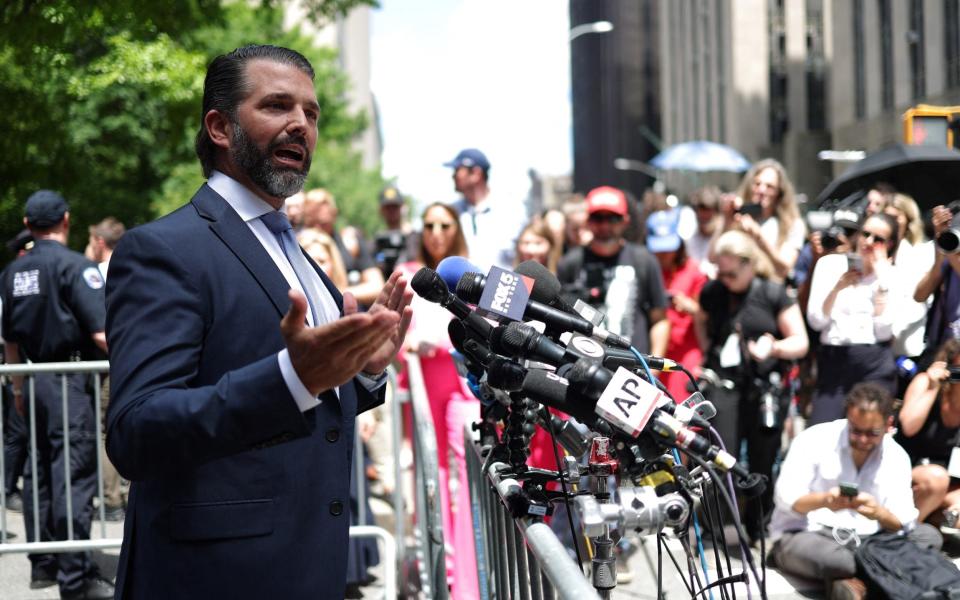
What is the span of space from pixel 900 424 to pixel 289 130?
5230mm

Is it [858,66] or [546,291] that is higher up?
[858,66]

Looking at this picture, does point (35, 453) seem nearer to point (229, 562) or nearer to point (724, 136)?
point (229, 562)

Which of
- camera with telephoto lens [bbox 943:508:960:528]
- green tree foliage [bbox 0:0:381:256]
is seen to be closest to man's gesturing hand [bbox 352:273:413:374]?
camera with telephoto lens [bbox 943:508:960:528]

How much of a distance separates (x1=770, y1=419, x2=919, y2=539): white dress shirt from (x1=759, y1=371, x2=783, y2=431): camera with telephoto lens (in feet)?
1.47

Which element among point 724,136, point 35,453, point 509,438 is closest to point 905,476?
point 509,438

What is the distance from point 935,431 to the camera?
22.6 feet

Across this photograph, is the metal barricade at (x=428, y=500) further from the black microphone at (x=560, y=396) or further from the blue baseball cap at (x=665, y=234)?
the blue baseball cap at (x=665, y=234)

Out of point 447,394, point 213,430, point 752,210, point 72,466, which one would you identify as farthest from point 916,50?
point 213,430

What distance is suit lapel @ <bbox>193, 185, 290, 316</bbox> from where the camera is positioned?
263 cm

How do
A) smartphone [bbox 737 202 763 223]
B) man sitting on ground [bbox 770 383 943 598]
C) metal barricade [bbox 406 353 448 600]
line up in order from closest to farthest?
metal barricade [bbox 406 353 448 600] < man sitting on ground [bbox 770 383 943 598] < smartphone [bbox 737 202 763 223]

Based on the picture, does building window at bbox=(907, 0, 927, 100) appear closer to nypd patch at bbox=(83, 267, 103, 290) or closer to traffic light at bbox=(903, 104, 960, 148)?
traffic light at bbox=(903, 104, 960, 148)

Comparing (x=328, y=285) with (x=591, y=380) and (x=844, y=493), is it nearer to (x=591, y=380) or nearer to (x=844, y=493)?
(x=591, y=380)

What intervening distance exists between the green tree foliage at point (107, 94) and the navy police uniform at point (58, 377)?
6.50 ft

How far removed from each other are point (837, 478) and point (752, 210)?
2.58 metres
